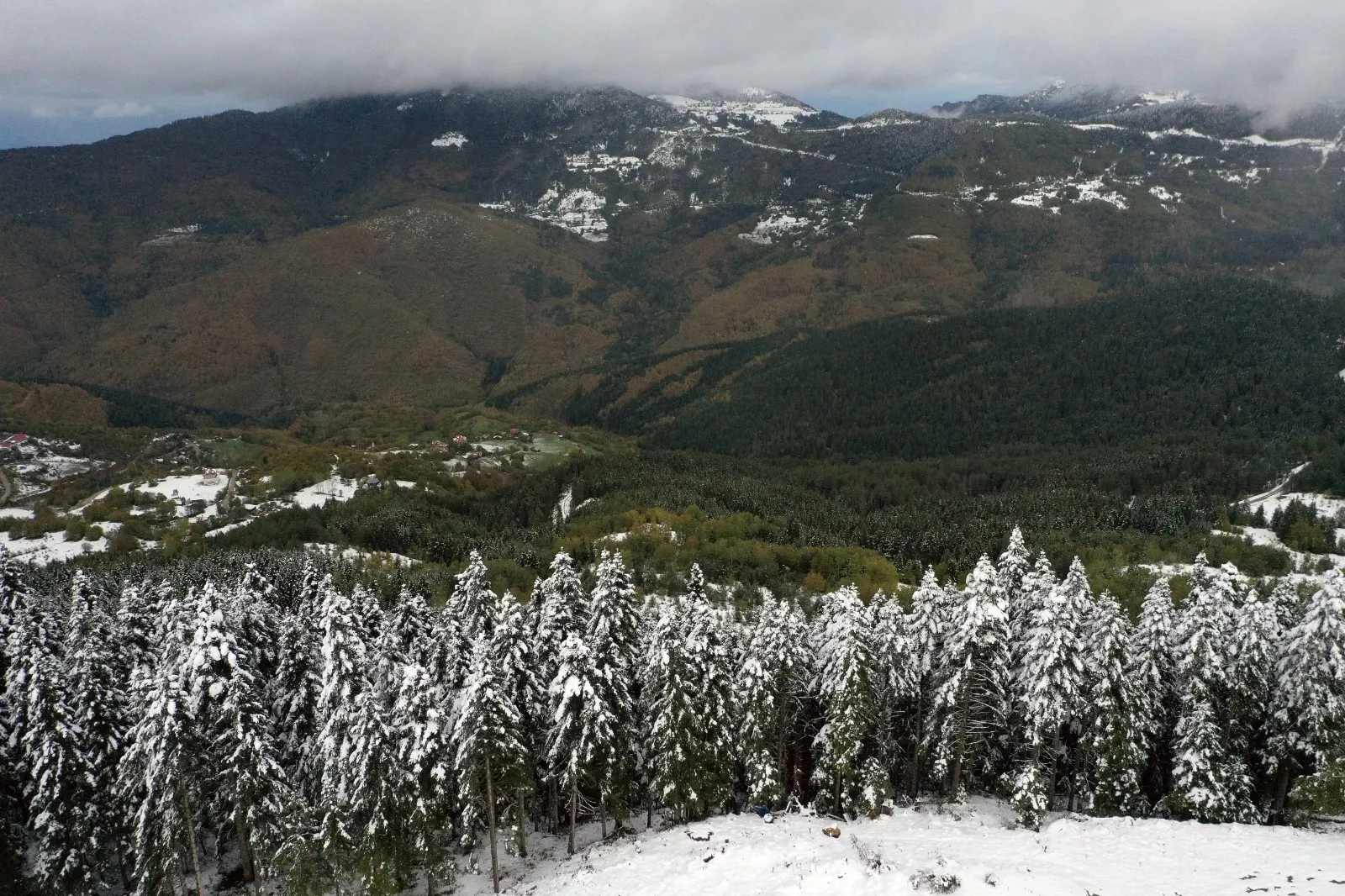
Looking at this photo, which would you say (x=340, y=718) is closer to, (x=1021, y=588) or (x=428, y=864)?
(x=428, y=864)

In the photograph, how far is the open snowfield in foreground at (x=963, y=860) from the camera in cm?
3316

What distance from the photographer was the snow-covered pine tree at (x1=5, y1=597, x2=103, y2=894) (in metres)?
42.8

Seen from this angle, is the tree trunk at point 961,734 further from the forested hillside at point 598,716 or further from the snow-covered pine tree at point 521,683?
the snow-covered pine tree at point 521,683

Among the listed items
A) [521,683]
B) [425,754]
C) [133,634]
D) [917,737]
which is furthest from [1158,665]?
[133,634]

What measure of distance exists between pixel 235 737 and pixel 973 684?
131 feet

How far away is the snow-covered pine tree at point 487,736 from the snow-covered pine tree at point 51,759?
22.1 meters

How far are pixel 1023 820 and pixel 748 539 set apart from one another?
91125mm

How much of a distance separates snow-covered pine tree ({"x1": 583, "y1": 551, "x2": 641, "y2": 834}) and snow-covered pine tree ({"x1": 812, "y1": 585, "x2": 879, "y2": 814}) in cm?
1165

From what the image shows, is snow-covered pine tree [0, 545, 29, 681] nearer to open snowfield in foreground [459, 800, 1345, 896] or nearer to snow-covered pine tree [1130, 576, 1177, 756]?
open snowfield in foreground [459, 800, 1345, 896]

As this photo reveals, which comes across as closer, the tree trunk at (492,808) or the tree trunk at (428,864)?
the tree trunk at (492,808)

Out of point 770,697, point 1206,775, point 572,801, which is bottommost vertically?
point 572,801

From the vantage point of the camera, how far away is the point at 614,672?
45.5 metres

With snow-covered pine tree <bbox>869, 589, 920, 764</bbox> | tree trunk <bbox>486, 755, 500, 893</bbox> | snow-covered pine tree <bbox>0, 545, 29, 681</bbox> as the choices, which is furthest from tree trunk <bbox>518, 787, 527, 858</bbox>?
snow-covered pine tree <bbox>0, 545, 29, 681</bbox>

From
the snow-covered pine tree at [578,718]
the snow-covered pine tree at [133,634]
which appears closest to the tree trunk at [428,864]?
the snow-covered pine tree at [578,718]
